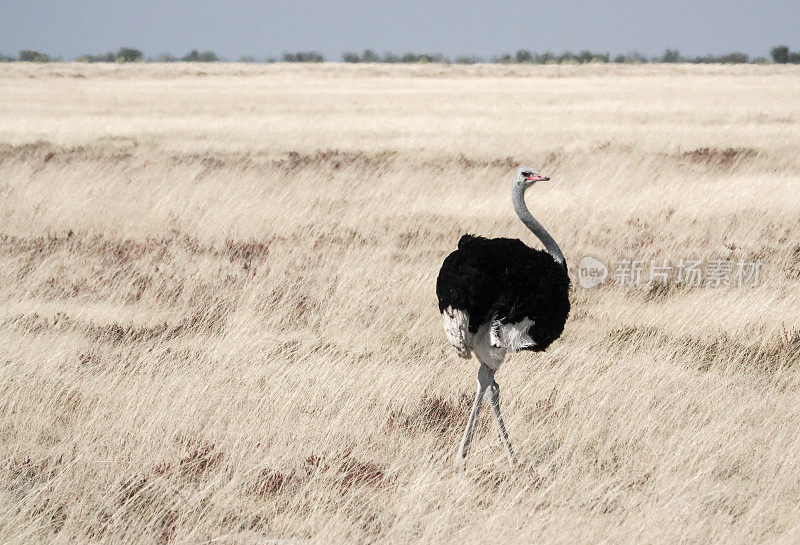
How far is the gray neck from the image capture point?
178 inches

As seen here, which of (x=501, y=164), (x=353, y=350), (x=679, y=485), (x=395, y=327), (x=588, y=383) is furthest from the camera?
(x=501, y=164)

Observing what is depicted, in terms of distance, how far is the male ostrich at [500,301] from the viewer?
4094mm

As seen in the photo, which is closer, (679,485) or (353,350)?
(679,485)

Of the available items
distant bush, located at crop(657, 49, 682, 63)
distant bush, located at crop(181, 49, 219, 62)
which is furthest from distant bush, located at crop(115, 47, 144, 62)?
distant bush, located at crop(657, 49, 682, 63)

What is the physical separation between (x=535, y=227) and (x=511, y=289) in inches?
27.6

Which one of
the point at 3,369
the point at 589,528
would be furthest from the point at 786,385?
the point at 3,369

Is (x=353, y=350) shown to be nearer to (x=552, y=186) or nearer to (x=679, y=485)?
(x=679, y=485)

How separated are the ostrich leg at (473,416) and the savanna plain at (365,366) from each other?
0.10 m

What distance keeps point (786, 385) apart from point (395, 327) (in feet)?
9.54

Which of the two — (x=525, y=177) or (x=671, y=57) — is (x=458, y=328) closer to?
(x=525, y=177)

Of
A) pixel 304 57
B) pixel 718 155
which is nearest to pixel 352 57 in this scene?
Result: pixel 304 57

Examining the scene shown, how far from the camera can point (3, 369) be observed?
18.2ft

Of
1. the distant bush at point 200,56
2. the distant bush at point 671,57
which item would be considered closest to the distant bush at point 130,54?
the distant bush at point 200,56

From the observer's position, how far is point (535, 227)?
15.4 ft
